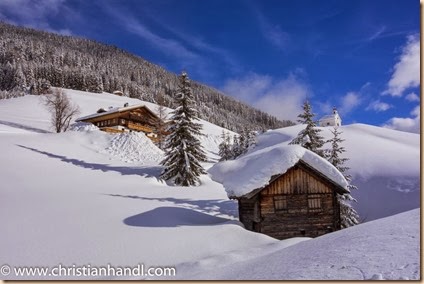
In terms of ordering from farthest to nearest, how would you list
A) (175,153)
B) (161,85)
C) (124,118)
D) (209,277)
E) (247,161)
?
(161,85), (124,118), (175,153), (247,161), (209,277)

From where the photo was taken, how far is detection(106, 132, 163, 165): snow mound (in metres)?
37.1

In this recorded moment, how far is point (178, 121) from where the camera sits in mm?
31016

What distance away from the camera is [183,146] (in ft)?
99.6

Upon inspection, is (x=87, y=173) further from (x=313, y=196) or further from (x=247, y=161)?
(x=313, y=196)

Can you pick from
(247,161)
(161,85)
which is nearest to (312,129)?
(247,161)

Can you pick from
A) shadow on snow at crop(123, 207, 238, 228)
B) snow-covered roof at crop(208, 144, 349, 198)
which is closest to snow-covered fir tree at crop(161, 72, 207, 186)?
shadow on snow at crop(123, 207, 238, 228)

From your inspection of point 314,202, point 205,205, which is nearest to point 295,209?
point 314,202

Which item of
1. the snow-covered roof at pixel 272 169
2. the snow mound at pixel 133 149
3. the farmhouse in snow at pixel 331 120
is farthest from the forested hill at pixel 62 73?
the snow-covered roof at pixel 272 169

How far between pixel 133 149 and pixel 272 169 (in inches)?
1001

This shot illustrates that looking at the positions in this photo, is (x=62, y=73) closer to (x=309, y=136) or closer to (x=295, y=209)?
(x=309, y=136)

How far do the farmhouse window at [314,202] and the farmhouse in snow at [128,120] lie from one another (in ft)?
147

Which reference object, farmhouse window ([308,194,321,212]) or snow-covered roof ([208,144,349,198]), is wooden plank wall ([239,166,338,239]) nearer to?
farmhouse window ([308,194,321,212])

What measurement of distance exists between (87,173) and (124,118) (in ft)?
106

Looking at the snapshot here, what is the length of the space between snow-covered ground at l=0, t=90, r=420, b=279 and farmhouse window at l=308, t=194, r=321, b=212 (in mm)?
3845
